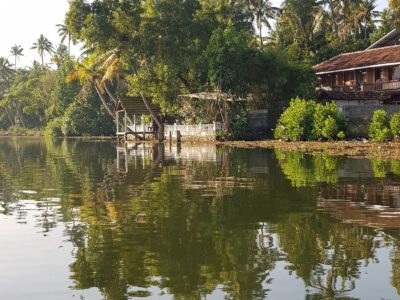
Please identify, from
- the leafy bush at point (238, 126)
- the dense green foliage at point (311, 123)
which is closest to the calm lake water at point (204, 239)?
the dense green foliage at point (311, 123)

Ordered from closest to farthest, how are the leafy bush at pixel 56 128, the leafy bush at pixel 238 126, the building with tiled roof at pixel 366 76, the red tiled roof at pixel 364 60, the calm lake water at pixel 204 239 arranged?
the calm lake water at pixel 204 239 → the building with tiled roof at pixel 366 76 → the red tiled roof at pixel 364 60 → the leafy bush at pixel 238 126 → the leafy bush at pixel 56 128

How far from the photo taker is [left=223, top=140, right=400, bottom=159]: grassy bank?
2818 centimetres

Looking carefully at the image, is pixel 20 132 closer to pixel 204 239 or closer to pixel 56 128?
pixel 56 128

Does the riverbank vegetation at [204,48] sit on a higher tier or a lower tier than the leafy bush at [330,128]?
higher

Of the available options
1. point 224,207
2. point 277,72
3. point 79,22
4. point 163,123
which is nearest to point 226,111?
point 277,72

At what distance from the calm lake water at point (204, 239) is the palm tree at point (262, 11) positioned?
185ft

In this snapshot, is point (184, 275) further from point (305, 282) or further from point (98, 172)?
point (98, 172)

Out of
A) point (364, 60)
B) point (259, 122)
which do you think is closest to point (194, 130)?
point (259, 122)

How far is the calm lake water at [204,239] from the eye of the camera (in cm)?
725

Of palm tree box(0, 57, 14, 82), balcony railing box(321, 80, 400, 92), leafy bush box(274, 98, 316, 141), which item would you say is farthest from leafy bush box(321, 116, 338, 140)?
palm tree box(0, 57, 14, 82)

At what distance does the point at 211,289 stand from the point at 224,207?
6.19 meters

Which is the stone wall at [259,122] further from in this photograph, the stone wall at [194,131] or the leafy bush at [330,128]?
the leafy bush at [330,128]

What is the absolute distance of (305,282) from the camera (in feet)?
24.0

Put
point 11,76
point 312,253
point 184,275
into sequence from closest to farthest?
point 184,275, point 312,253, point 11,76
